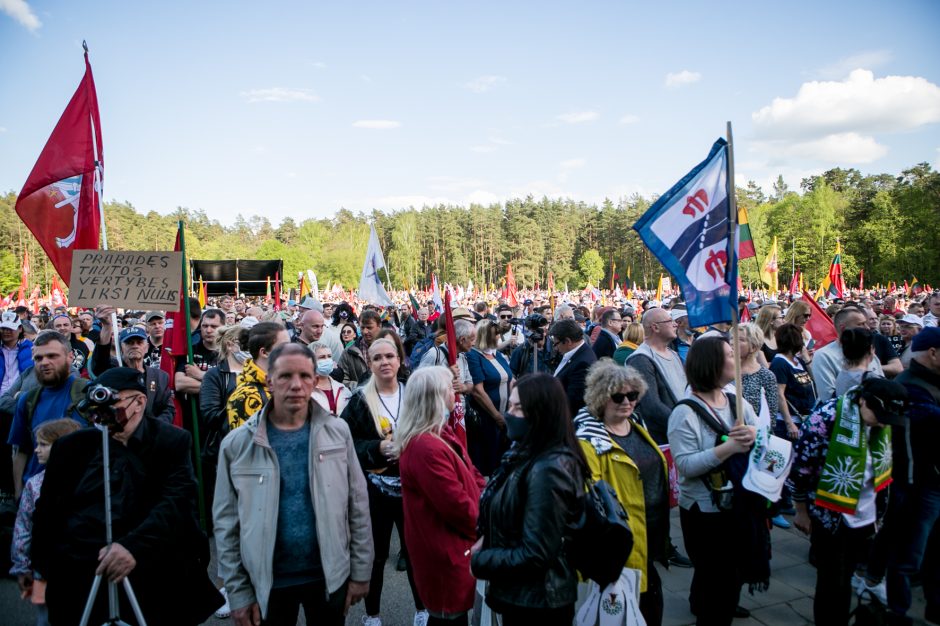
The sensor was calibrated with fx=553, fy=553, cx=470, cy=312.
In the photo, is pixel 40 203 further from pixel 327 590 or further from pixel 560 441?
pixel 560 441

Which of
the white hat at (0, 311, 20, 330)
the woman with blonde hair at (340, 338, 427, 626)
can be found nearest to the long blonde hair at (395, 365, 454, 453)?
the woman with blonde hair at (340, 338, 427, 626)

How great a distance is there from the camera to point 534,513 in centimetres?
217

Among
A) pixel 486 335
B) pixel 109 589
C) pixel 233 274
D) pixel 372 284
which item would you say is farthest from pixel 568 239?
pixel 109 589

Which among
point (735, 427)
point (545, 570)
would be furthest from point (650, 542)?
point (545, 570)

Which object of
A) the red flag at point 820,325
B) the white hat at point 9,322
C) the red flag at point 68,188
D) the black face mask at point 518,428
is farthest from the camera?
the red flag at point 820,325

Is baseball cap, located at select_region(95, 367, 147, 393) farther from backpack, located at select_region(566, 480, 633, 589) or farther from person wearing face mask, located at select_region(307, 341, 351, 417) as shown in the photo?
backpack, located at select_region(566, 480, 633, 589)

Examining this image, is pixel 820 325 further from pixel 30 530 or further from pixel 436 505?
pixel 30 530

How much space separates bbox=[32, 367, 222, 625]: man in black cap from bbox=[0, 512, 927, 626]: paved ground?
1468 millimetres

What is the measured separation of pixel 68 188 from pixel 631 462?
5382mm

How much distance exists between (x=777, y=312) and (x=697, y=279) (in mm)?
3760

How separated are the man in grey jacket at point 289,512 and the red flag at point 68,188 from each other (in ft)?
11.4

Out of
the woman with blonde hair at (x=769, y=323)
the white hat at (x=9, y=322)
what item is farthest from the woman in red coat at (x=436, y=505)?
the white hat at (x=9, y=322)

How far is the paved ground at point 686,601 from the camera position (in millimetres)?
3799

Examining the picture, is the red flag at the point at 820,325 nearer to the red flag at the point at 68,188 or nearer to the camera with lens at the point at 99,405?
the camera with lens at the point at 99,405
